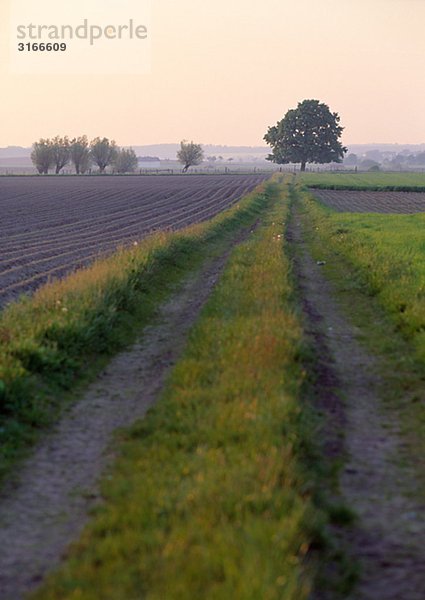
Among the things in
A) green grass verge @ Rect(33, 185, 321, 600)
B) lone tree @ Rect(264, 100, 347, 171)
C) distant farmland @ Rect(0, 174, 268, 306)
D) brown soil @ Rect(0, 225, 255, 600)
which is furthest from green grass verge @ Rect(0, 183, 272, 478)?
lone tree @ Rect(264, 100, 347, 171)

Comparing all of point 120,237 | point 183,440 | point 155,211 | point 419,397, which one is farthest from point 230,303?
point 155,211

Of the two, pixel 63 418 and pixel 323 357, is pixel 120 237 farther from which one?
pixel 63 418

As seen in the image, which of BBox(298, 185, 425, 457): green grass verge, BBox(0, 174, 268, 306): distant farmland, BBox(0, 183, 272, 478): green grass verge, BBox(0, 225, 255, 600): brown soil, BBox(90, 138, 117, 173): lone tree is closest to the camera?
BBox(0, 225, 255, 600): brown soil

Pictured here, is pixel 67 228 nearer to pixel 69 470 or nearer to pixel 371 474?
pixel 69 470

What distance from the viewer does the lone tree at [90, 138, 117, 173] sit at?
161250 mm

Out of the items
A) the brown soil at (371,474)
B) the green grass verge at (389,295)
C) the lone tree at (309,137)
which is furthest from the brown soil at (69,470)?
the lone tree at (309,137)

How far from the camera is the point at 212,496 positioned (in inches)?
220

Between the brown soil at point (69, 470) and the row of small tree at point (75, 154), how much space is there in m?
145

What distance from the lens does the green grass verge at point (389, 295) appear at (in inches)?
375

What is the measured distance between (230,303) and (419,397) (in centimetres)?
534

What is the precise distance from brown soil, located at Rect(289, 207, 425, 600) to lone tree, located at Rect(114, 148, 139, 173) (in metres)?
161

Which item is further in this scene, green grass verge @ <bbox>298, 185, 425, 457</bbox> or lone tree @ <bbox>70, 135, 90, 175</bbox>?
lone tree @ <bbox>70, 135, 90, 175</bbox>

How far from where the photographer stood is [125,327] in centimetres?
1298

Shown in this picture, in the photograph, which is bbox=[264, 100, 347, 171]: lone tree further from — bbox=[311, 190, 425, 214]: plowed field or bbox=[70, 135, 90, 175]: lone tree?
bbox=[311, 190, 425, 214]: plowed field
